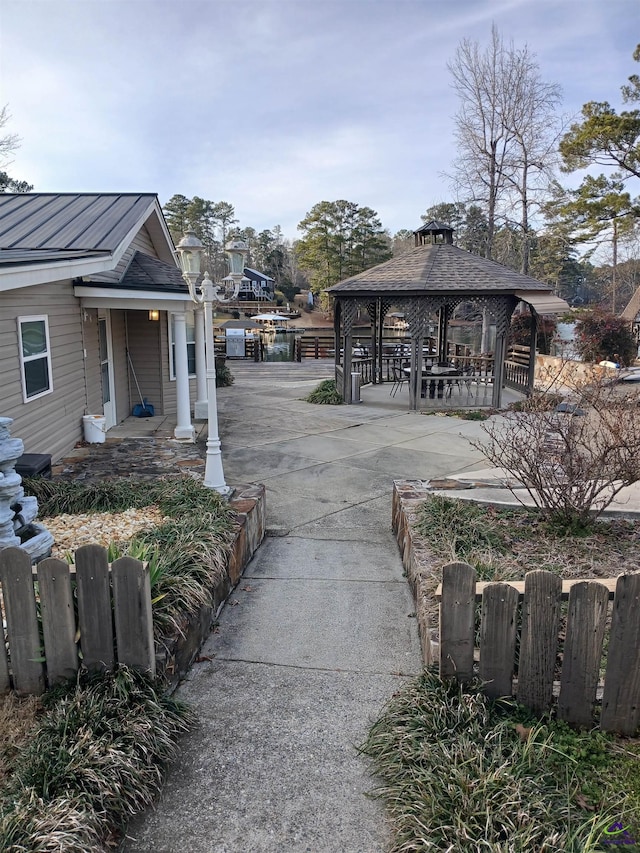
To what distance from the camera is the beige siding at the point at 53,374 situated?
265 inches

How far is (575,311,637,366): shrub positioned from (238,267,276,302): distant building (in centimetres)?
4990

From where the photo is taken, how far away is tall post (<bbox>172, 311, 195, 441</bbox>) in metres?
9.90

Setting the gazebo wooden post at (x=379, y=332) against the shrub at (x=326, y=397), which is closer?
the shrub at (x=326, y=397)

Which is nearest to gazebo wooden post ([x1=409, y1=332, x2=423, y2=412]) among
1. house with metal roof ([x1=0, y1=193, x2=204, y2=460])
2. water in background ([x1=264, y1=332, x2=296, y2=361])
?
house with metal roof ([x1=0, y1=193, x2=204, y2=460])

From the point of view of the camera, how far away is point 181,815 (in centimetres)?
233

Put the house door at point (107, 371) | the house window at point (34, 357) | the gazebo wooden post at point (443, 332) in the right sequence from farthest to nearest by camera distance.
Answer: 1. the gazebo wooden post at point (443, 332)
2. the house door at point (107, 371)
3. the house window at point (34, 357)

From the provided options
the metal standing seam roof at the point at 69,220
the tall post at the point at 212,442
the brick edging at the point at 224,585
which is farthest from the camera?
the metal standing seam roof at the point at 69,220

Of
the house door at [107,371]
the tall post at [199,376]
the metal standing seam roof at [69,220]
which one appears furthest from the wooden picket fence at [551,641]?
the tall post at [199,376]

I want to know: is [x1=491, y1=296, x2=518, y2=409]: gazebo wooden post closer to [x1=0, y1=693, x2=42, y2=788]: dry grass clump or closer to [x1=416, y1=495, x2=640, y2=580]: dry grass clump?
[x1=416, y1=495, x2=640, y2=580]: dry grass clump

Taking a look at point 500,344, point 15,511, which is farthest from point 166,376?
point 15,511

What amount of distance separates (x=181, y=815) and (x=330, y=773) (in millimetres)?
638

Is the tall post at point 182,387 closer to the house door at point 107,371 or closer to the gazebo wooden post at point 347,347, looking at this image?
the house door at point 107,371

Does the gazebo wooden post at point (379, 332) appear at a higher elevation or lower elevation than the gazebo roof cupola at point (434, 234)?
lower

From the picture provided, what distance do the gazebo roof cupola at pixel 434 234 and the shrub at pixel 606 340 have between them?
616 cm
